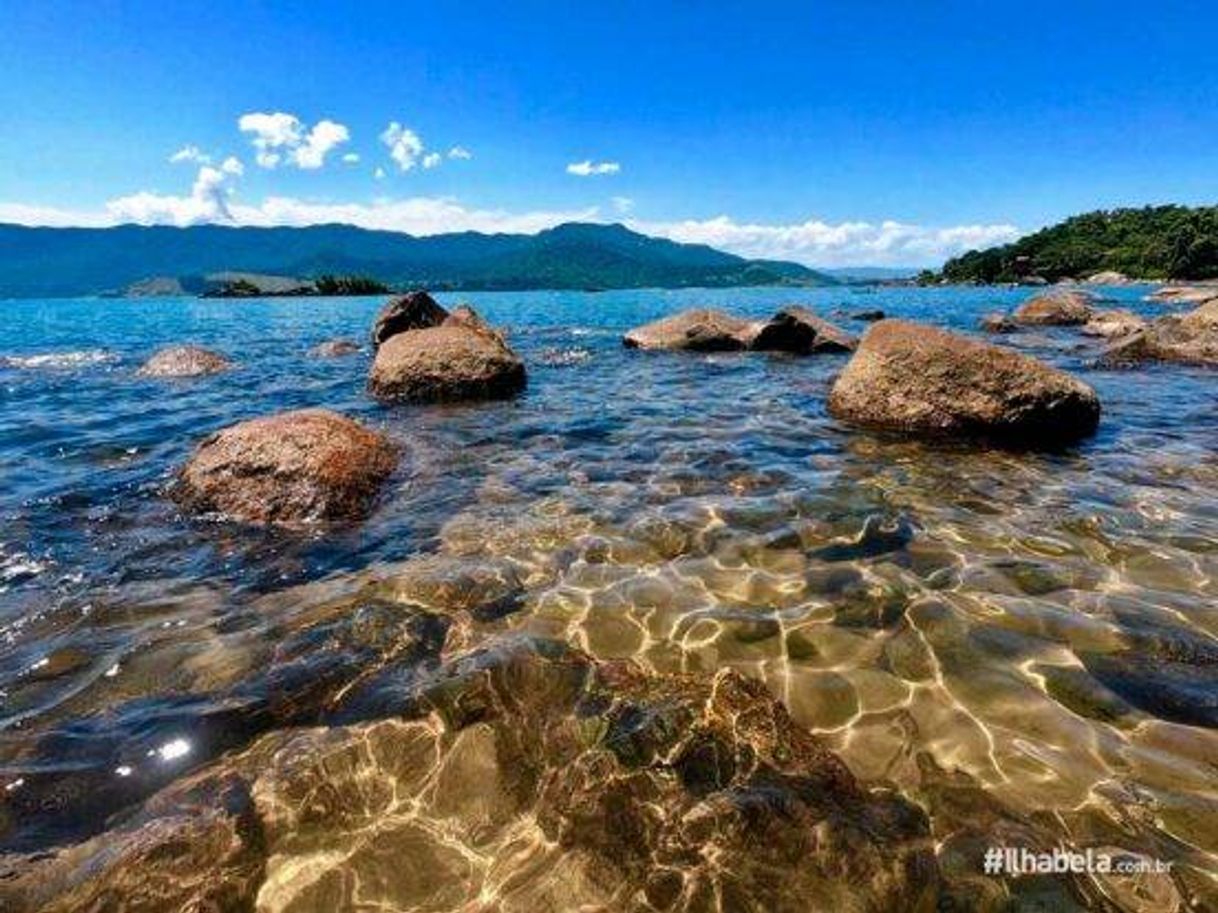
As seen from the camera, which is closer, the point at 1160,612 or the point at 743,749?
the point at 743,749

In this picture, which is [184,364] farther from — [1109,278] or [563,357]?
[1109,278]

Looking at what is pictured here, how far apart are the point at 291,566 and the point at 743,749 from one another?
16.2 ft

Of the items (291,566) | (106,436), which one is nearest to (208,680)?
(291,566)

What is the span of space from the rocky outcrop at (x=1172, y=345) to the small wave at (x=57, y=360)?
3343 cm

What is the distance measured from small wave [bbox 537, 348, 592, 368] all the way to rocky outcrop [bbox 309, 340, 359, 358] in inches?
290

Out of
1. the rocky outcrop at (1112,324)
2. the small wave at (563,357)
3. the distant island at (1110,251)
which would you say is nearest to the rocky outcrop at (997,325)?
the rocky outcrop at (1112,324)

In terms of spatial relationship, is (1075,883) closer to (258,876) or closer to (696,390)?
(258,876)

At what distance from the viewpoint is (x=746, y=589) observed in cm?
666

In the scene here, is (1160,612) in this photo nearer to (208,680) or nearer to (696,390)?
(208,680)

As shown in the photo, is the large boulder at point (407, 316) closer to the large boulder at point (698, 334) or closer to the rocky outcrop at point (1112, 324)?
the large boulder at point (698, 334)

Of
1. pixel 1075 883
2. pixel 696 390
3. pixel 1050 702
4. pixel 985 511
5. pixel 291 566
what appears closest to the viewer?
pixel 1075 883

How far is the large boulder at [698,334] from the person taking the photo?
26469 mm

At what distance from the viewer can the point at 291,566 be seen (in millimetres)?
7254

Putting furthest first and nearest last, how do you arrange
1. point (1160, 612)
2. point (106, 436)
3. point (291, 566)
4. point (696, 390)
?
1. point (696, 390)
2. point (106, 436)
3. point (291, 566)
4. point (1160, 612)
